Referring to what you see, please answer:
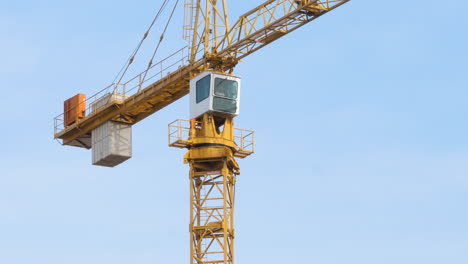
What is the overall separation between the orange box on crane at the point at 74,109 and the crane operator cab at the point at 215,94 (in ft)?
36.2

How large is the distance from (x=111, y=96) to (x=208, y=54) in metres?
8.07

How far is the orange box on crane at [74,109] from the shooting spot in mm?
96312

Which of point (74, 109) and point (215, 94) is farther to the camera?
point (74, 109)

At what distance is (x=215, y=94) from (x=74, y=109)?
13.4 metres

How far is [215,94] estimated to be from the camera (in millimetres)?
86625

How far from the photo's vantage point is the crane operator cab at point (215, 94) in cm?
8656

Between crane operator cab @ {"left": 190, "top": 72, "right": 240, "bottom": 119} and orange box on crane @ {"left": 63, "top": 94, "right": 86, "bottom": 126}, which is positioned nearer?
crane operator cab @ {"left": 190, "top": 72, "right": 240, "bottom": 119}

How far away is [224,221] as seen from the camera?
282 feet

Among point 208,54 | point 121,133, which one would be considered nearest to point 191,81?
point 208,54

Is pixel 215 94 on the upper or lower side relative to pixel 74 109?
lower

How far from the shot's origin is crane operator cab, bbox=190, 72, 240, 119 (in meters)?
86.6

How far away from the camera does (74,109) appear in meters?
96.9

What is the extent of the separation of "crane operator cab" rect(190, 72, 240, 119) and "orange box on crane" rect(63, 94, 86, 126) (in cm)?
1102

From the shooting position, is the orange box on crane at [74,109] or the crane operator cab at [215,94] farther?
the orange box on crane at [74,109]
